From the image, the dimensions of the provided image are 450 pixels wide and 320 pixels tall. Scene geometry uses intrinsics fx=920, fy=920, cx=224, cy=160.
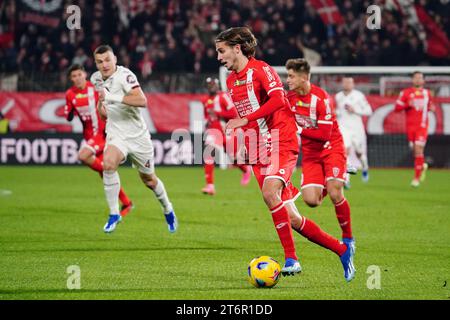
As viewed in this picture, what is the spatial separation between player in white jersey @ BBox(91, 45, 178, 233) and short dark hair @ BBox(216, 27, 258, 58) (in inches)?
110

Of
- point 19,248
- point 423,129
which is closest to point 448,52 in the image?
point 423,129

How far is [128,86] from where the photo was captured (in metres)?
10.9

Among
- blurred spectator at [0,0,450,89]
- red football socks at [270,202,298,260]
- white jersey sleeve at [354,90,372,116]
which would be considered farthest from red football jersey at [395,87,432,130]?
red football socks at [270,202,298,260]

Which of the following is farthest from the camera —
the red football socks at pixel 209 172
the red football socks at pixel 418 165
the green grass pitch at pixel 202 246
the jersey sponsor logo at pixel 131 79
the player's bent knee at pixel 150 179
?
the red football socks at pixel 418 165

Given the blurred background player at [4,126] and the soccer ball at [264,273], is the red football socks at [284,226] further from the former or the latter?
the blurred background player at [4,126]

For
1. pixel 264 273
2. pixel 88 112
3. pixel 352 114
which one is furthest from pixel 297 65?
pixel 352 114

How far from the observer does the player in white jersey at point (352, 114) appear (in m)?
19.2

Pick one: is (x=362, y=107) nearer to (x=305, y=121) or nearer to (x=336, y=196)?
(x=305, y=121)

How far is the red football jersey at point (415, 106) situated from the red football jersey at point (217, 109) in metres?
3.72

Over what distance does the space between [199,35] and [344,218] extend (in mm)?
16451

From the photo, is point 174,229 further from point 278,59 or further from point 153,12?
point 153,12

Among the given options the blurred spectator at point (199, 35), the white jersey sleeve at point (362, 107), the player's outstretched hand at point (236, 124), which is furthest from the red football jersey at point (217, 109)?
the player's outstretched hand at point (236, 124)

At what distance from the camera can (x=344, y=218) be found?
8.95m

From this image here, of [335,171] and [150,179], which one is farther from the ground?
[335,171]
